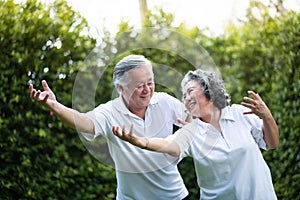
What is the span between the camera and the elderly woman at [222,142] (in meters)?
3.29

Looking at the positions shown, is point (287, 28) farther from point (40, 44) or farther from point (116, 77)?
point (116, 77)

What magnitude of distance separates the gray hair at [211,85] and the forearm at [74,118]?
1.96ft

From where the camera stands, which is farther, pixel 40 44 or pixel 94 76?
pixel 40 44

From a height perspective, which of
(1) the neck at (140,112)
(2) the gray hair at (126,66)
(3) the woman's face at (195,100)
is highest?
(2) the gray hair at (126,66)

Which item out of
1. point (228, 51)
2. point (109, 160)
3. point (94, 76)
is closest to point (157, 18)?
point (228, 51)

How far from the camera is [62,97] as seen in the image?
530 centimetres

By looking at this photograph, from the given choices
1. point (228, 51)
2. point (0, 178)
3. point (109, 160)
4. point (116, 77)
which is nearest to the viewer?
point (116, 77)

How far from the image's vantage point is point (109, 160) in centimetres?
358

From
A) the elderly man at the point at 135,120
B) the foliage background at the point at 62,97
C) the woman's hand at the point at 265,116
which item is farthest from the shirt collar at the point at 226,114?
the foliage background at the point at 62,97

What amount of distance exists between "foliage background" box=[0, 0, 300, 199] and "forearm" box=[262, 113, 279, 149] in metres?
2.03

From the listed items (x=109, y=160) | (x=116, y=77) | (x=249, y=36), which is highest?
(x=249, y=36)

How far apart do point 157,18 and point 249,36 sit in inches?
35.2

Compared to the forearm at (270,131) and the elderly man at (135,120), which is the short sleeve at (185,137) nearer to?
the elderly man at (135,120)

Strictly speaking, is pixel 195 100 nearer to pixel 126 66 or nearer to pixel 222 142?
pixel 222 142
